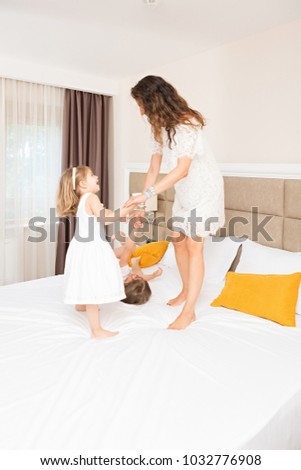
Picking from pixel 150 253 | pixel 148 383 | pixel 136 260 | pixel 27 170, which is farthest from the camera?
pixel 27 170

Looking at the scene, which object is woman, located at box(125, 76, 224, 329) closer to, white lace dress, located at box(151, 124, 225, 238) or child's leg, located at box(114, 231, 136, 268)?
white lace dress, located at box(151, 124, 225, 238)

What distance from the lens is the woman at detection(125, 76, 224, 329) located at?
2240mm

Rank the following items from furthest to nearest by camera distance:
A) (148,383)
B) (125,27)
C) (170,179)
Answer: (125,27) < (170,179) < (148,383)

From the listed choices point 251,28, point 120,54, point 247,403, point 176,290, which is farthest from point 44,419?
point 120,54

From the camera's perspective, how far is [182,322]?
212cm

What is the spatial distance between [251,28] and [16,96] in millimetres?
2347

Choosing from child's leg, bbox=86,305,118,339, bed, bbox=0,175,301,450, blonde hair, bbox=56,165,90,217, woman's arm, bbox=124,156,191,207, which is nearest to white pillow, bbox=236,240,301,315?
bed, bbox=0,175,301,450

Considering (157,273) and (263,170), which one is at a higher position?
(263,170)

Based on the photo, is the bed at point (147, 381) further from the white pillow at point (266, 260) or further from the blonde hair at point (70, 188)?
the blonde hair at point (70, 188)

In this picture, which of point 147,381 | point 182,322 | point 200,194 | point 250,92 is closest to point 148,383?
point 147,381

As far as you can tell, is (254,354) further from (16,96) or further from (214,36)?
(16,96)

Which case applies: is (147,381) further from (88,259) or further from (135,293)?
(135,293)

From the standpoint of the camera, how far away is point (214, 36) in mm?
3123

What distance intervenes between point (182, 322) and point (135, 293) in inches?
17.0
